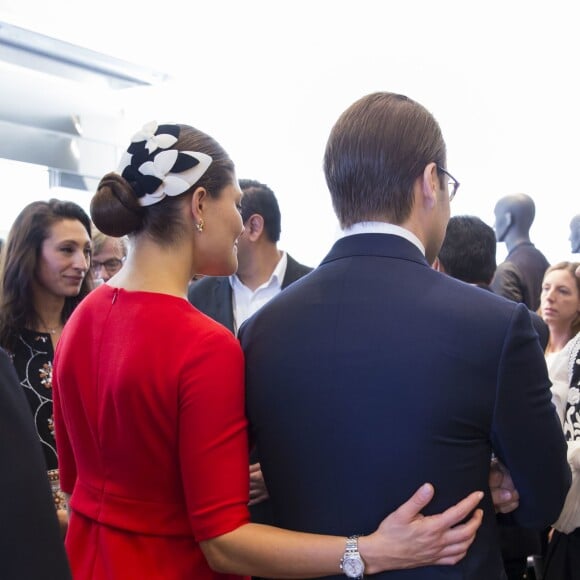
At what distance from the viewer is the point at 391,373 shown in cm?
105

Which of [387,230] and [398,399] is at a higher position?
[387,230]

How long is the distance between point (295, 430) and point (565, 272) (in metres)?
2.60

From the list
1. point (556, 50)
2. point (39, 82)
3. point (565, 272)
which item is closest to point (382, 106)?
point (565, 272)

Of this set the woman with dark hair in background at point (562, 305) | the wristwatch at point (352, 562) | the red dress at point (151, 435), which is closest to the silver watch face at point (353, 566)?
the wristwatch at point (352, 562)

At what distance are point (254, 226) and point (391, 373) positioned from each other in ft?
6.14

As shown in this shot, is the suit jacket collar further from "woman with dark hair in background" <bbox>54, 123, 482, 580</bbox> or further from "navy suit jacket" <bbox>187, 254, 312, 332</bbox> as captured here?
"navy suit jacket" <bbox>187, 254, 312, 332</bbox>

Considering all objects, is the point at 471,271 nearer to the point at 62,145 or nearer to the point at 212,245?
the point at 212,245

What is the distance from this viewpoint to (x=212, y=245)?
129cm

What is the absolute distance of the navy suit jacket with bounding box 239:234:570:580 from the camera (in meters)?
1.03

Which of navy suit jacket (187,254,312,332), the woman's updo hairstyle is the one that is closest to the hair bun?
the woman's updo hairstyle

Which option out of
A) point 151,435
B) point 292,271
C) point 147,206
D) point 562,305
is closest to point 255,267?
point 292,271

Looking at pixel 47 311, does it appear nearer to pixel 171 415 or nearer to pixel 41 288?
pixel 41 288

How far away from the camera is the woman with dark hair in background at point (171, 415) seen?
43.0 inches

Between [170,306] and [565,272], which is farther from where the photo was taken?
[565,272]
